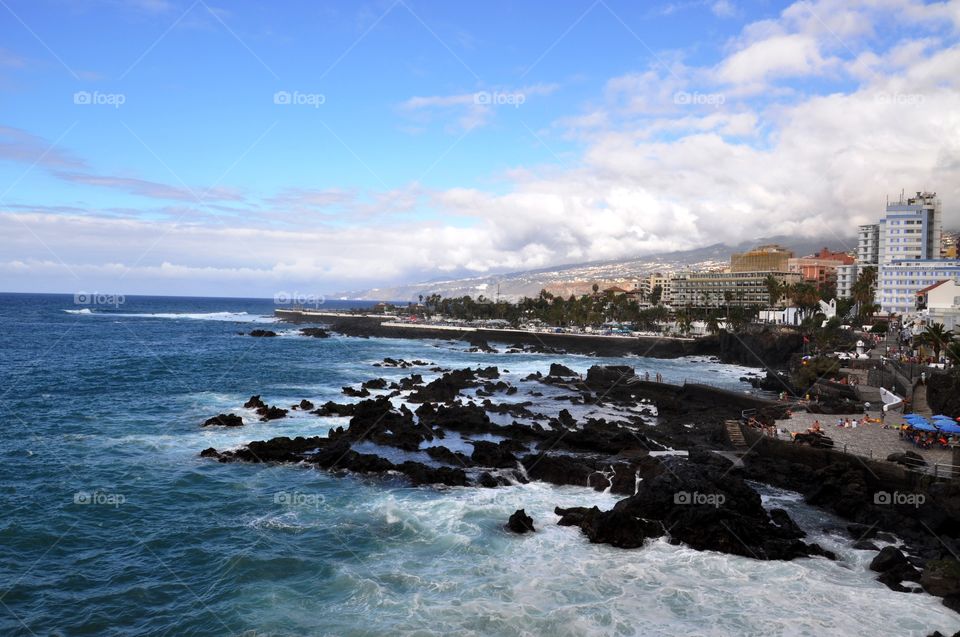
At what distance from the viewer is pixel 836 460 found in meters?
26.0

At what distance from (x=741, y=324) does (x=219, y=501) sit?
84.7 meters

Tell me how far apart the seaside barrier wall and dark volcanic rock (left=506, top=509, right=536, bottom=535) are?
1392cm

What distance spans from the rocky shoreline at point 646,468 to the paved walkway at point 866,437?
1.38m

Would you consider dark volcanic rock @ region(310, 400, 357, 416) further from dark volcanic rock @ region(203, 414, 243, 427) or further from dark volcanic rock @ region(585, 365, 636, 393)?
dark volcanic rock @ region(585, 365, 636, 393)

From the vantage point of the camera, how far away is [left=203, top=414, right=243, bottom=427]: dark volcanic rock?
34928mm

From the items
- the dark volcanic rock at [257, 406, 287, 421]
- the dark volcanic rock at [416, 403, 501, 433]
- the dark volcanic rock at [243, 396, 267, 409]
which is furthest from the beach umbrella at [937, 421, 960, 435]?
the dark volcanic rock at [243, 396, 267, 409]

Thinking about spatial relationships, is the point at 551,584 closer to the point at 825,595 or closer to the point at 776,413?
the point at 825,595

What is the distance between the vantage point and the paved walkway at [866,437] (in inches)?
985

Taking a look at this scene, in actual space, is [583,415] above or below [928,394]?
below

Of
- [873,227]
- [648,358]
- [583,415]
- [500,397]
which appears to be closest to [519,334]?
[648,358]

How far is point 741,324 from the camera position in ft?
301

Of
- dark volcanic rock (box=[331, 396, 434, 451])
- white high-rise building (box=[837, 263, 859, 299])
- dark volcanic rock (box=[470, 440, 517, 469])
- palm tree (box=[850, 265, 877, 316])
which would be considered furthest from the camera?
white high-rise building (box=[837, 263, 859, 299])

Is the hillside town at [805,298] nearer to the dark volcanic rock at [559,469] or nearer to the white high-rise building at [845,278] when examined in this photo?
the white high-rise building at [845,278]

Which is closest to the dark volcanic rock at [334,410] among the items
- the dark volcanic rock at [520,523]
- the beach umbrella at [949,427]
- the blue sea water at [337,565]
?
the blue sea water at [337,565]
